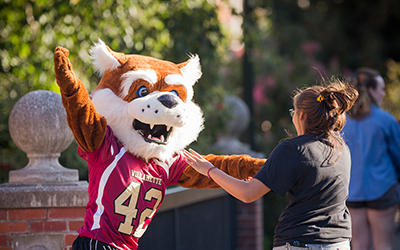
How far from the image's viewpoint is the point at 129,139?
265 cm

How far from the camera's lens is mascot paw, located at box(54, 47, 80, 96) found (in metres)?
2.23

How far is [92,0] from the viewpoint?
5.33m

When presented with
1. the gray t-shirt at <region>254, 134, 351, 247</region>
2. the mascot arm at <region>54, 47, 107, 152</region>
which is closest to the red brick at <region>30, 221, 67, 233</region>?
the mascot arm at <region>54, 47, 107, 152</region>

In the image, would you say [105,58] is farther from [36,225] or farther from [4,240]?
[4,240]

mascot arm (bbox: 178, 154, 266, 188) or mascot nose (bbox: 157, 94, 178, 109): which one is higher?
mascot nose (bbox: 157, 94, 178, 109)

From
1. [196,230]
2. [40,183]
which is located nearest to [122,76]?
[40,183]

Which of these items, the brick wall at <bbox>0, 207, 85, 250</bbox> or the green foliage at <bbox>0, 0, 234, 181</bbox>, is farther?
the green foliage at <bbox>0, 0, 234, 181</bbox>

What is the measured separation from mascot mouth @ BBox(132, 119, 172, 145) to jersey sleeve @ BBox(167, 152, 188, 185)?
8.0 inches

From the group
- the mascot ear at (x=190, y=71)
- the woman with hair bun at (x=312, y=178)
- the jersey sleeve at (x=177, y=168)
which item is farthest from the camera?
the mascot ear at (x=190, y=71)

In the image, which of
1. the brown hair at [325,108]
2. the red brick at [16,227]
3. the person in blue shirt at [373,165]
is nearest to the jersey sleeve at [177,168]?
the brown hair at [325,108]

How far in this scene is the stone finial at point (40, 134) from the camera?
3055mm

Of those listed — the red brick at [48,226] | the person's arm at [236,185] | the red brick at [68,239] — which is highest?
the person's arm at [236,185]

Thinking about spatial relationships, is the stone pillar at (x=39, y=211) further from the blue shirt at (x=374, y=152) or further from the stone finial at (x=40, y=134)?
the blue shirt at (x=374, y=152)

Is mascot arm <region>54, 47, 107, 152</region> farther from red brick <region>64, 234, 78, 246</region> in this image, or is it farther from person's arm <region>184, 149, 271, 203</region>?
red brick <region>64, 234, 78, 246</region>
